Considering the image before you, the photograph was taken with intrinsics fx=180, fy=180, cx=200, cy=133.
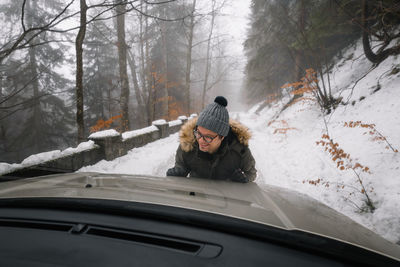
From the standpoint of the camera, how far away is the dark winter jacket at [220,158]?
2357 millimetres

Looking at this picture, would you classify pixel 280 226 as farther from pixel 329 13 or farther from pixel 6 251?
pixel 329 13

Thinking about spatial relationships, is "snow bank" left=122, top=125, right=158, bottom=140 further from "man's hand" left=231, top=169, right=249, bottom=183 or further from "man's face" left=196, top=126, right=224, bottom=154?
"man's hand" left=231, top=169, right=249, bottom=183

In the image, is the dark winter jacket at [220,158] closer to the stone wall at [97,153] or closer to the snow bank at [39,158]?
the stone wall at [97,153]

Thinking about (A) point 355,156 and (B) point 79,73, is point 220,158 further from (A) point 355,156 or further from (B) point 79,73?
(B) point 79,73

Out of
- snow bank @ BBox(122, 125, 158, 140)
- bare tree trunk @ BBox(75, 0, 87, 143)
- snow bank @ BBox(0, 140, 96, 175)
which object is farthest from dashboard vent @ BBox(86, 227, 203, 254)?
snow bank @ BBox(122, 125, 158, 140)

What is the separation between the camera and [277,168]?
557 centimetres

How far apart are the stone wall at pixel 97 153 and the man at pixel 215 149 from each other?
8.61 ft

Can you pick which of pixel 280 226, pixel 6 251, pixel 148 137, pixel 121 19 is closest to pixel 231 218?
pixel 280 226

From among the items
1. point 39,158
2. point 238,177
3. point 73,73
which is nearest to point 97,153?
point 39,158

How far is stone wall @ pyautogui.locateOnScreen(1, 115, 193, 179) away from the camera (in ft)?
10.8

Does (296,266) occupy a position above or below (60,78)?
below

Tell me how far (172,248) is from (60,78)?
21422mm

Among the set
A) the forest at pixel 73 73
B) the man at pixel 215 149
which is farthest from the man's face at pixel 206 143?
the forest at pixel 73 73

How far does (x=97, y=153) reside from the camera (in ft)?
17.3
